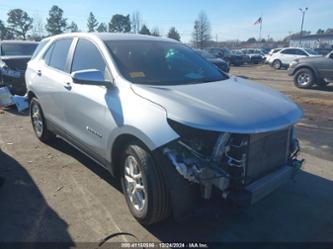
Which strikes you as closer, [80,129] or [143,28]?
[80,129]

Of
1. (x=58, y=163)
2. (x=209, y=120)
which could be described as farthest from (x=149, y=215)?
(x=58, y=163)

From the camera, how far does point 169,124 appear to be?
302 centimetres

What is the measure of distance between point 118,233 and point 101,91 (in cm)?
153

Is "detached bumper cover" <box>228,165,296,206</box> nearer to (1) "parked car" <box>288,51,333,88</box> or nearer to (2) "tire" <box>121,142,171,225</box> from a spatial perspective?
(2) "tire" <box>121,142,171,225</box>

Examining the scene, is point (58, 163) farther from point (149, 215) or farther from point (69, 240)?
point (149, 215)

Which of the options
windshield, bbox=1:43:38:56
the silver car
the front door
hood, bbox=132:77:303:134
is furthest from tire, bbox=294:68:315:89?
the front door

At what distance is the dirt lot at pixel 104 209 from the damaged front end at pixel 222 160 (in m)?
0.26

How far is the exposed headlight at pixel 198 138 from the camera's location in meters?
3.03

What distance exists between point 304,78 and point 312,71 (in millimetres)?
440

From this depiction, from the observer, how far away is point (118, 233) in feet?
11.1

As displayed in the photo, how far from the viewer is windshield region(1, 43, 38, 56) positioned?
11450 mm

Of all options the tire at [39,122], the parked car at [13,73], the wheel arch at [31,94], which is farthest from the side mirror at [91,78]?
the parked car at [13,73]

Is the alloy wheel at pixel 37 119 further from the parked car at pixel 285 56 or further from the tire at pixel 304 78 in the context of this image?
the parked car at pixel 285 56

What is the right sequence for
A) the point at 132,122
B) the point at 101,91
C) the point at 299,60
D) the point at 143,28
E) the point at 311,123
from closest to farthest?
the point at 132,122, the point at 101,91, the point at 311,123, the point at 299,60, the point at 143,28
